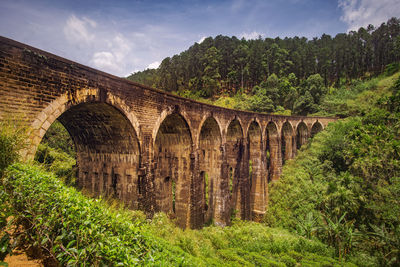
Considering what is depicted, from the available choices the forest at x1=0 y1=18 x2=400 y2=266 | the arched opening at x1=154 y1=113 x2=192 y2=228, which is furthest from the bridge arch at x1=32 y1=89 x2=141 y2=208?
the arched opening at x1=154 y1=113 x2=192 y2=228

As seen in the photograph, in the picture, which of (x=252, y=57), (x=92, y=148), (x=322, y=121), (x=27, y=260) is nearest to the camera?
(x=27, y=260)

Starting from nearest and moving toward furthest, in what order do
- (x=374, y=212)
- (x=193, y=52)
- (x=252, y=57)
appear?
1. (x=374, y=212)
2. (x=252, y=57)
3. (x=193, y=52)

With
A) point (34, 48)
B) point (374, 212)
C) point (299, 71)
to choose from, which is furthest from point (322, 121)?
point (34, 48)

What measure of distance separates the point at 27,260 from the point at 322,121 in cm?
3134

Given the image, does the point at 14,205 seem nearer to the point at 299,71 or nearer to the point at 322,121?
the point at 322,121

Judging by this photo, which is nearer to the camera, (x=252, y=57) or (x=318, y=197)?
(x=318, y=197)

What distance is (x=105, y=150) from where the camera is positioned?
853cm

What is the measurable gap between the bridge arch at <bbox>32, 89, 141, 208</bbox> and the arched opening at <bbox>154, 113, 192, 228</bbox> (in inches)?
124

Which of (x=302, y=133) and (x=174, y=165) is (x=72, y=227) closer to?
(x=174, y=165)

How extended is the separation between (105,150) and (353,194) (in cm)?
1419

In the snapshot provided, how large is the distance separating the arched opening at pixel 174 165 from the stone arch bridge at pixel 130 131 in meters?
0.06

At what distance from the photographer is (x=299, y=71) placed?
44469 millimetres

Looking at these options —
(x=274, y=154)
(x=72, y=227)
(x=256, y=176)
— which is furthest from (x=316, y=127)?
(x=72, y=227)

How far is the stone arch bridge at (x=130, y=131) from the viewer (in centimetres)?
486
